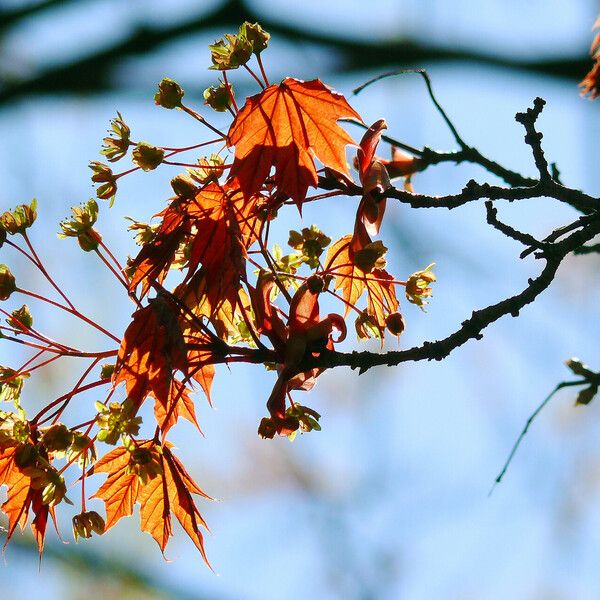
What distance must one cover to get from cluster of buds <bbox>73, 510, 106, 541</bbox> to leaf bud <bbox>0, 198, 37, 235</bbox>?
47cm

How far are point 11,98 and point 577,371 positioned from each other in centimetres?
338

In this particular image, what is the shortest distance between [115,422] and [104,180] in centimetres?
38

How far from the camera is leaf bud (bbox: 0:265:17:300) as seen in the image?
1320mm

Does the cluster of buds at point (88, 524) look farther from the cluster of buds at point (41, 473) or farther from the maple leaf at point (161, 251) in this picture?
the maple leaf at point (161, 251)

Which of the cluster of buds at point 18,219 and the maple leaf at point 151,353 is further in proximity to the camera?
the cluster of buds at point 18,219

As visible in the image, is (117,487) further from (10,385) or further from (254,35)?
(254,35)

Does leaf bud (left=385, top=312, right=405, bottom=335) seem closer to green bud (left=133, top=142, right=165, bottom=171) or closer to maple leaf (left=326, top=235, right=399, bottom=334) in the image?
maple leaf (left=326, top=235, right=399, bottom=334)

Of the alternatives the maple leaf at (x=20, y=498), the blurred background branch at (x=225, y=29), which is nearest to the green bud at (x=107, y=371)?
the maple leaf at (x=20, y=498)

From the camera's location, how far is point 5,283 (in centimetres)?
132

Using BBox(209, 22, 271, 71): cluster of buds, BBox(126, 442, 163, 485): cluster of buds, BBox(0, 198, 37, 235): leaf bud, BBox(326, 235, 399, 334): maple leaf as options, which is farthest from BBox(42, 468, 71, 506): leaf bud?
BBox(209, 22, 271, 71): cluster of buds

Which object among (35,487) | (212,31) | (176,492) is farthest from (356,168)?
(212,31)

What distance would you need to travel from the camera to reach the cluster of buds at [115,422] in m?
1.16

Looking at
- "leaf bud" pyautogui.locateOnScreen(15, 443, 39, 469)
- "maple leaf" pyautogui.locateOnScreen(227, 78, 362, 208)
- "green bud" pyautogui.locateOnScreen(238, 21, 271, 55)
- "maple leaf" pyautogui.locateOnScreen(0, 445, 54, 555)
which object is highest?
"green bud" pyautogui.locateOnScreen(238, 21, 271, 55)

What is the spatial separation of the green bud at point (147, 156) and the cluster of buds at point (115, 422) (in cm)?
35
